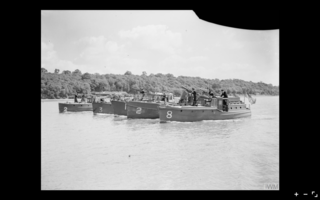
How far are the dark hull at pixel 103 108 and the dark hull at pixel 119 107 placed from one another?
1435 mm

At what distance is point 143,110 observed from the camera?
50.6 ft

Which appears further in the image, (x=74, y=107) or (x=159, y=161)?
(x=74, y=107)

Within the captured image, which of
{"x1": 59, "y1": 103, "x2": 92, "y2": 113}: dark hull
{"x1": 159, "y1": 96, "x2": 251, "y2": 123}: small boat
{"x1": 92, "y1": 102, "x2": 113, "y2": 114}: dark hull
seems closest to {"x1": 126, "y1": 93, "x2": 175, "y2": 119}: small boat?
{"x1": 159, "y1": 96, "x2": 251, "y2": 123}: small boat

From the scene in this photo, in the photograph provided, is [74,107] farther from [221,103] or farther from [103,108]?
[221,103]

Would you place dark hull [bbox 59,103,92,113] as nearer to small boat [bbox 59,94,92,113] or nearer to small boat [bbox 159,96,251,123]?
small boat [bbox 59,94,92,113]

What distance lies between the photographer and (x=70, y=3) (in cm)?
325

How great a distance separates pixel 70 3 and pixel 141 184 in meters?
3.39

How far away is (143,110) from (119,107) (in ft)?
9.69

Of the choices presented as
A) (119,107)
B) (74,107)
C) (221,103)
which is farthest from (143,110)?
(74,107)

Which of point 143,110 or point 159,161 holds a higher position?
point 143,110

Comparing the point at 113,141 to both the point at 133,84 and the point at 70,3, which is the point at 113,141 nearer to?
the point at 70,3

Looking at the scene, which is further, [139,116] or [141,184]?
[139,116]

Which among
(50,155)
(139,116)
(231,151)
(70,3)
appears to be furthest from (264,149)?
(139,116)
